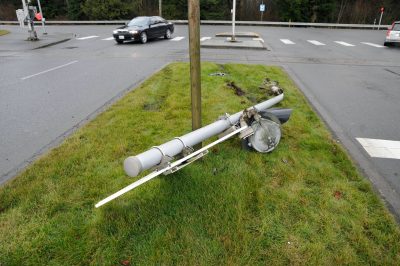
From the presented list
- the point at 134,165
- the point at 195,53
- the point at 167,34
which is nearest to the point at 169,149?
the point at 134,165

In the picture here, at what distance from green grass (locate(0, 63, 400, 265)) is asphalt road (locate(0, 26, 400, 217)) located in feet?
1.90

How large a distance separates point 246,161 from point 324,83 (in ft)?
21.5

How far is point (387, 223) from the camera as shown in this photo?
10.6 ft

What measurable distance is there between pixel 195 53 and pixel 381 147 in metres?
3.60

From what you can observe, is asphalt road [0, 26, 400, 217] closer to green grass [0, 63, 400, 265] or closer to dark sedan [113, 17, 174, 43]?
green grass [0, 63, 400, 265]

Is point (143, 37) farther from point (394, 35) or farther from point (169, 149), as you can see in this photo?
point (169, 149)

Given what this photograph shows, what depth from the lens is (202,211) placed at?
3.28m

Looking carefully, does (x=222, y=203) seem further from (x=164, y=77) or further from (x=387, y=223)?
(x=164, y=77)

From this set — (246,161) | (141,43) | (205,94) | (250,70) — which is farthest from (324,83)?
(141,43)

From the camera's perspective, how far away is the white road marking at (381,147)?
15.9 feet

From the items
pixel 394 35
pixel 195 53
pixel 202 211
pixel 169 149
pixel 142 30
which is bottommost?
pixel 394 35

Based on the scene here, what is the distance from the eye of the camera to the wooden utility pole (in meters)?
3.61

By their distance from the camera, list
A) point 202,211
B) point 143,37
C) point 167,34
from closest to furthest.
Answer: point 202,211
point 143,37
point 167,34

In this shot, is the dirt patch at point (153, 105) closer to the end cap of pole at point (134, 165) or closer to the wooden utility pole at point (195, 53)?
the wooden utility pole at point (195, 53)
